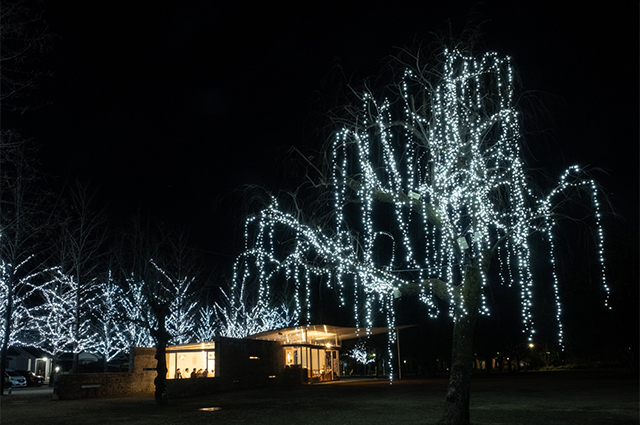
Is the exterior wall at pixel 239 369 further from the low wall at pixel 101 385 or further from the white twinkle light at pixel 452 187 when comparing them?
the white twinkle light at pixel 452 187

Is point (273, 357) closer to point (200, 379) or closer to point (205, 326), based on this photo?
point (200, 379)

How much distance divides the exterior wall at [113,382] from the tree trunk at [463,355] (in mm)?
16291

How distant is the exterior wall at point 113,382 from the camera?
21.1 metres

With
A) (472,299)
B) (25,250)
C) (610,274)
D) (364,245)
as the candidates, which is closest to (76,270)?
(25,250)

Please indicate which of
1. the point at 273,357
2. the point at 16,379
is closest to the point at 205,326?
the point at 16,379

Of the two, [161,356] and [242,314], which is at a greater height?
[242,314]

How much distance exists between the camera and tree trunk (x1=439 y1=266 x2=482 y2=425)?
416 inches

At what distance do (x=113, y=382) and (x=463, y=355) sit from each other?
1768 cm

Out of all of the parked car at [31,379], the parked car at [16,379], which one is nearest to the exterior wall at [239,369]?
the parked car at [16,379]

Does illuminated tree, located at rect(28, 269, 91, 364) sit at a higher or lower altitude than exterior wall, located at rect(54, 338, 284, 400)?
higher

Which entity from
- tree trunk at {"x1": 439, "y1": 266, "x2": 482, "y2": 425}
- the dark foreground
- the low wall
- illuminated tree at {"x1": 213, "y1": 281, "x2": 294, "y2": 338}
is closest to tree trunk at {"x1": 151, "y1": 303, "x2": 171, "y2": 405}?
the dark foreground

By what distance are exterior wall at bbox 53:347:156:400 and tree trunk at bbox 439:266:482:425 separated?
53.4 ft

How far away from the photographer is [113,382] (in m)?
23.4

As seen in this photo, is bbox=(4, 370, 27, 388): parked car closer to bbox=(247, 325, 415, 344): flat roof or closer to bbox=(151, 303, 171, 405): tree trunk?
→ bbox=(247, 325, 415, 344): flat roof
